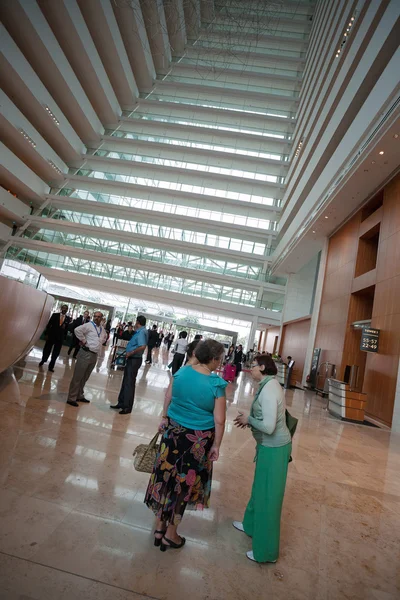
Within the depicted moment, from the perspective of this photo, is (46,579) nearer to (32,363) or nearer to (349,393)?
(32,363)

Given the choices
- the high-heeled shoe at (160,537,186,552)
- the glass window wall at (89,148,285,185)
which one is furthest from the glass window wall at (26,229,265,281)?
the high-heeled shoe at (160,537,186,552)

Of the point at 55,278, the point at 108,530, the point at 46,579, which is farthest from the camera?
the point at 55,278

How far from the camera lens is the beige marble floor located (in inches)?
66.9

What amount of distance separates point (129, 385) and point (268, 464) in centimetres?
335

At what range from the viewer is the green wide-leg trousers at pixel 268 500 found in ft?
6.66

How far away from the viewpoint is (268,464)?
7.04 feet

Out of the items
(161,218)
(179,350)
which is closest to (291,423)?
(179,350)

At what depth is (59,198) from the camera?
26.7 meters

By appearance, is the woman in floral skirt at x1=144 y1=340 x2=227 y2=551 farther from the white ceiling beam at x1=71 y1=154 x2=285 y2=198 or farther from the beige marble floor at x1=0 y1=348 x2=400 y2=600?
the white ceiling beam at x1=71 y1=154 x2=285 y2=198

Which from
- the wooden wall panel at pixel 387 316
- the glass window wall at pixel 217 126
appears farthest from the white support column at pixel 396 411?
the glass window wall at pixel 217 126

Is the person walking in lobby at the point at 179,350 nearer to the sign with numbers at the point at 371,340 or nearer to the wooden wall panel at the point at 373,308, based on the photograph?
the sign with numbers at the point at 371,340

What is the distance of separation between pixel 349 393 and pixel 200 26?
1595 inches

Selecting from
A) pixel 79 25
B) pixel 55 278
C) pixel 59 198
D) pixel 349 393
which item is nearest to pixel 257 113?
pixel 79 25

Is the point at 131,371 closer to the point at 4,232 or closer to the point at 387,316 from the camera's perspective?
the point at 387,316
